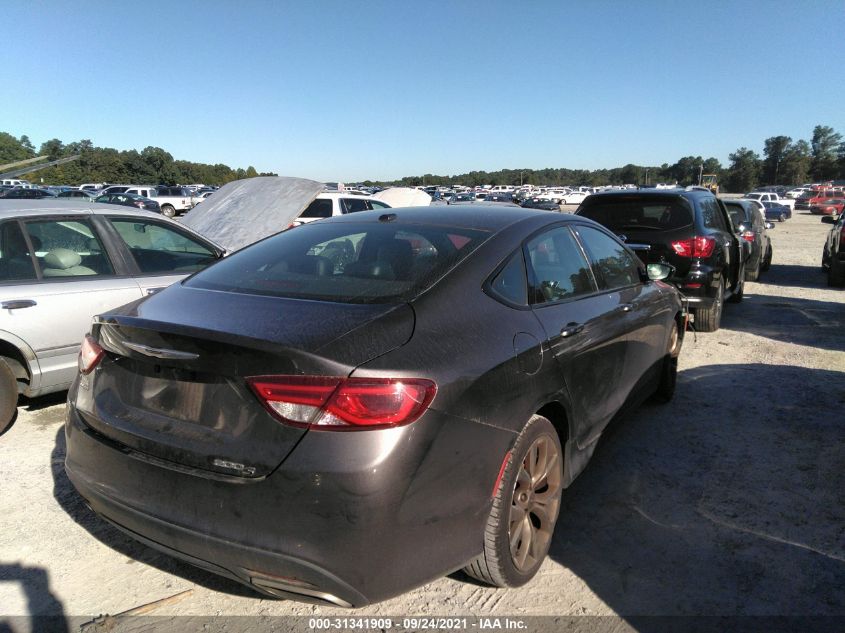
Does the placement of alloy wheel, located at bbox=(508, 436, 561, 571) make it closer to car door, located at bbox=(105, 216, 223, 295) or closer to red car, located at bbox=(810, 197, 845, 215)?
car door, located at bbox=(105, 216, 223, 295)

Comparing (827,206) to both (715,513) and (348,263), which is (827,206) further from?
(348,263)

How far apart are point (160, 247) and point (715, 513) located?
183 inches

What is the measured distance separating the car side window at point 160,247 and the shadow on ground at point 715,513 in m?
3.55

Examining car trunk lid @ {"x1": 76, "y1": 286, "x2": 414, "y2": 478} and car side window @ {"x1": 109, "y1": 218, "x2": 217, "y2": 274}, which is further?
car side window @ {"x1": 109, "y1": 218, "x2": 217, "y2": 274}

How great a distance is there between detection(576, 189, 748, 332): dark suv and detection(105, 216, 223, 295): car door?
14.6 feet

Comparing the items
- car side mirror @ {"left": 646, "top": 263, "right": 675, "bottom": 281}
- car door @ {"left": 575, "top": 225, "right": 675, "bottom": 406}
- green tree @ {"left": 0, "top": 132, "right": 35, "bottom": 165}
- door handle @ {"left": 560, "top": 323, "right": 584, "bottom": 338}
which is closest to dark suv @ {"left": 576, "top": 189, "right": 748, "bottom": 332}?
car side mirror @ {"left": 646, "top": 263, "right": 675, "bottom": 281}

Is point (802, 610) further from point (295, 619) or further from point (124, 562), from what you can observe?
point (124, 562)

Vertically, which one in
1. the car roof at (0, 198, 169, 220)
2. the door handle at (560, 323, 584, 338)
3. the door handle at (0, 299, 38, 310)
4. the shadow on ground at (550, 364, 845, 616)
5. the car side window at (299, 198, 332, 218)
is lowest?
the shadow on ground at (550, 364, 845, 616)

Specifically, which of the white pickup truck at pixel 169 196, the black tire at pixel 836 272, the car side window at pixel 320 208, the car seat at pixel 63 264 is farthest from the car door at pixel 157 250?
the white pickup truck at pixel 169 196

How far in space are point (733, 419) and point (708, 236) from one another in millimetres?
2812

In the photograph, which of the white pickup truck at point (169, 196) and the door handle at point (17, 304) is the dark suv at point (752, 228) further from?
the white pickup truck at point (169, 196)

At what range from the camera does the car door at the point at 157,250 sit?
4871 millimetres

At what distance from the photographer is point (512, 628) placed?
2455mm

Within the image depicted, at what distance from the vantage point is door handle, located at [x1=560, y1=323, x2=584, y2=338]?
2916 mm
